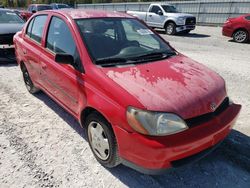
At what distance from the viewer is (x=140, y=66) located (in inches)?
124

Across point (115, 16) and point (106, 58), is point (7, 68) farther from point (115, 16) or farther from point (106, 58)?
point (106, 58)

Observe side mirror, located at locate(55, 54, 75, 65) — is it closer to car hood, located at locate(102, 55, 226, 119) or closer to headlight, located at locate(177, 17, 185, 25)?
car hood, located at locate(102, 55, 226, 119)

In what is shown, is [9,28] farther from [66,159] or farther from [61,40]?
[66,159]

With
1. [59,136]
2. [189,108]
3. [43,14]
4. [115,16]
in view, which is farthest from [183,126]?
[43,14]

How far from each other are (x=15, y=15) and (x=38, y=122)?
6714 millimetres

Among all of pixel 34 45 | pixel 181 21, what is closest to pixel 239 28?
pixel 181 21

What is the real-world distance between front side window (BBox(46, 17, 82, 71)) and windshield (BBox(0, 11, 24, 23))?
582 centimetres

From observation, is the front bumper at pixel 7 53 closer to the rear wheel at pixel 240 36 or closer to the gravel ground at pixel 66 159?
the gravel ground at pixel 66 159

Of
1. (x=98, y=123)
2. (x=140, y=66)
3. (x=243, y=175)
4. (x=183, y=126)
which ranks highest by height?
(x=140, y=66)

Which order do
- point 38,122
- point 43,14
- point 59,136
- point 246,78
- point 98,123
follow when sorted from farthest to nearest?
point 246,78 < point 43,14 < point 38,122 < point 59,136 < point 98,123

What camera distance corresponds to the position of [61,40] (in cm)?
364

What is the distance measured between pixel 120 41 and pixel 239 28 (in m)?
10.8

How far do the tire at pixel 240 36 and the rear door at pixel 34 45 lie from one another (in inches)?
420

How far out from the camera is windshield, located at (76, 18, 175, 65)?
3.25 metres
